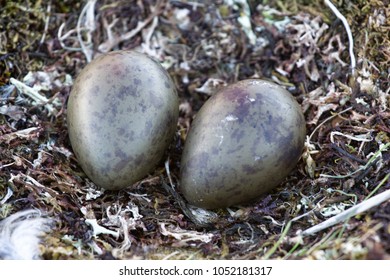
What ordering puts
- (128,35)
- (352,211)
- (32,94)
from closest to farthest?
(352,211) < (32,94) < (128,35)

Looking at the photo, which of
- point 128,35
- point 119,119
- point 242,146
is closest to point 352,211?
point 242,146

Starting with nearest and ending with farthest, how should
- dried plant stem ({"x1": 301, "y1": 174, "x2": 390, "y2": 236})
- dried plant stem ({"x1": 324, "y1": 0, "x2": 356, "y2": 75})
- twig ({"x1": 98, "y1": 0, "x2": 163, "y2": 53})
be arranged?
dried plant stem ({"x1": 301, "y1": 174, "x2": 390, "y2": 236}), dried plant stem ({"x1": 324, "y1": 0, "x2": 356, "y2": 75}), twig ({"x1": 98, "y1": 0, "x2": 163, "y2": 53})

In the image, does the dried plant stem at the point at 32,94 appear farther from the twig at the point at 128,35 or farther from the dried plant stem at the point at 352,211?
the dried plant stem at the point at 352,211

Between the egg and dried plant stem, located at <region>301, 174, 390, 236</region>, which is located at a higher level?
the egg

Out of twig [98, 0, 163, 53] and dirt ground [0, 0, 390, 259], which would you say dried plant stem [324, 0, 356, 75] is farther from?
twig [98, 0, 163, 53]

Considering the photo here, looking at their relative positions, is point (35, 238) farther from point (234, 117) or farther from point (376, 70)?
point (376, 70)

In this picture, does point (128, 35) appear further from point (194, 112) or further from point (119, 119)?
point (119, 119)

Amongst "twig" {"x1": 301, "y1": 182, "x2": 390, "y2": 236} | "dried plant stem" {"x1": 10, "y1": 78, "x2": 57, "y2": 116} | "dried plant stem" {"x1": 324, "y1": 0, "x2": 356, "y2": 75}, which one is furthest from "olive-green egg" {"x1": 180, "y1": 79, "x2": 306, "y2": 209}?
"dried plant stem" {"x1": 10, "y1": 78, "x2": 57, "y2": 116}
